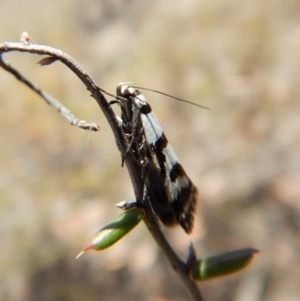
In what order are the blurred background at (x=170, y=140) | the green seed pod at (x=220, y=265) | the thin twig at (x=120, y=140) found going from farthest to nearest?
the blurred background at (x=170, y=140)
the green seed pod at (x=220, y=265)
the thin twig at (x=120, y=140)

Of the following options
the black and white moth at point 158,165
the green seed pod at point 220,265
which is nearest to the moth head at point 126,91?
the black and white moth at point 158,165

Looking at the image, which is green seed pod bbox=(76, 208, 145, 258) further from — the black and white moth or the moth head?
the moth head

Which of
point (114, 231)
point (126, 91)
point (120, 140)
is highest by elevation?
point (126, 91)

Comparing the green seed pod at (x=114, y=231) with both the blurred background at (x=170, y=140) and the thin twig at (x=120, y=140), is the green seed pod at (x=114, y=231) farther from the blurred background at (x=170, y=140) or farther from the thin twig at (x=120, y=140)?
the blurred background at (x=170, y=140)

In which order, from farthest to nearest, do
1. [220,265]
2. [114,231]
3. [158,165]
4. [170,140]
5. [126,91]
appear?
1. [170,140]
2. [126,91]
3. [158,165]
4. [220,265]
5. [114,231]

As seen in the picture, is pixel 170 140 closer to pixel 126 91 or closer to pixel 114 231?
pixel 126 91

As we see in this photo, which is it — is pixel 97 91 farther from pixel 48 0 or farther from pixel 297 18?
pixel 48 0

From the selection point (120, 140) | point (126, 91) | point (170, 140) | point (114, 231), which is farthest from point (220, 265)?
point (170, 140)
